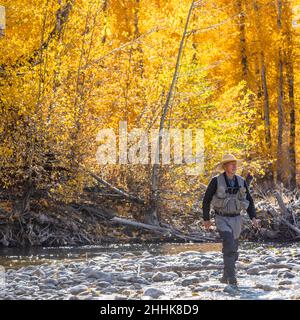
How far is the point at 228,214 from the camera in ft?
36.3

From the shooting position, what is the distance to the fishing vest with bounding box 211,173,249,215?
10.9 meters

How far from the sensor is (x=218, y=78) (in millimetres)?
28016

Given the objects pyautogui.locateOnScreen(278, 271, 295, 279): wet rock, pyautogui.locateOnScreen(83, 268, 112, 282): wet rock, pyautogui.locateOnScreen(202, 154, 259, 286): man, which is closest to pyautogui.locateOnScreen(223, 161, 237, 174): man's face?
pyautogui.locateOnScreen(202, 154, 259, 286): man

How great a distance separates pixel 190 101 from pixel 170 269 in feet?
31.5

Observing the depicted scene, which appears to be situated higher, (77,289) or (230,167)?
(230,167)

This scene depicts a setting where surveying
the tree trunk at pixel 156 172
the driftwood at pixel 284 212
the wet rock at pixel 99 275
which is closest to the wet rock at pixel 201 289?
the wet rock at pixel 99 275

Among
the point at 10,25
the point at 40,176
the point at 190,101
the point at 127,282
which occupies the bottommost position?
the point at 127,282

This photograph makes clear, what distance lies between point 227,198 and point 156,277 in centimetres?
151

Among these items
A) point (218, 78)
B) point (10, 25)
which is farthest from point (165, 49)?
point (218, 78)

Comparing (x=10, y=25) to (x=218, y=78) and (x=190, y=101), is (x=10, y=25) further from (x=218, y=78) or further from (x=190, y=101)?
(x=218, y=78)

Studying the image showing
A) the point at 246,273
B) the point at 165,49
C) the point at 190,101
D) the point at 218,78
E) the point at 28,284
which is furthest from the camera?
the point at 218,78

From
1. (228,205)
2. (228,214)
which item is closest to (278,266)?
(228,214)

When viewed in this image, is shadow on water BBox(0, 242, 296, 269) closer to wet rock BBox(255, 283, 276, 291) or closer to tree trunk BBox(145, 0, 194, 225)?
tree trunk BBox(145, 0, 194, 225)

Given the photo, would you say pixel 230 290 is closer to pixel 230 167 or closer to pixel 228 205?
pixel 228 205
